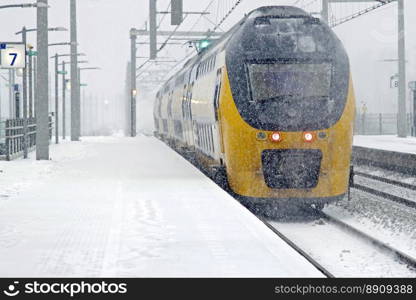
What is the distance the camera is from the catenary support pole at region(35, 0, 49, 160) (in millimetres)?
21047

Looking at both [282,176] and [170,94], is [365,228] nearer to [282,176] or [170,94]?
[282,176]

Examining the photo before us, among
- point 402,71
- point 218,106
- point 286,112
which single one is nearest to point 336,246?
point 286,112

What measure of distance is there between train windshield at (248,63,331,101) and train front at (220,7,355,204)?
16mm

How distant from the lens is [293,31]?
45.5ft

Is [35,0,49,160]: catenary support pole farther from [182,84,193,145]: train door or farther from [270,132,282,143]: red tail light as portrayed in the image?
[270,132,282,143]: red tail light

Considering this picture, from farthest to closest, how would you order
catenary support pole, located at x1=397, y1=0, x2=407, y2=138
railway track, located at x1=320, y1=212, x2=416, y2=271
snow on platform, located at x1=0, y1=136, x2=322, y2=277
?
catenary support pole, located at x1=397, y1=0, x2=407, y2=138 < railway track, located at x1=320, y1=212, x2=416, y2=271 < snow on platform, located at x1=0, y1=136, x2=322, y2=277

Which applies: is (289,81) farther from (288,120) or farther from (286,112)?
(288,120)

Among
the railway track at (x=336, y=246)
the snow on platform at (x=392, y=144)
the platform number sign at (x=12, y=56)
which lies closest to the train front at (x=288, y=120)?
the railway track at (x=336, y=246)

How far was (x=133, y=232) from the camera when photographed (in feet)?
29.1

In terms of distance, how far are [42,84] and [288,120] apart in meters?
9.82

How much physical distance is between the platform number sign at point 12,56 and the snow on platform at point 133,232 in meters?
6.59

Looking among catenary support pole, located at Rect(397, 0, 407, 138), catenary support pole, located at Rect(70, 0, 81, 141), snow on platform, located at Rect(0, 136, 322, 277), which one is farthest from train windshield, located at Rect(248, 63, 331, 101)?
catenary support pole, located at Rect(397, 0, 407, 138)

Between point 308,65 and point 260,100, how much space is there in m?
1.05

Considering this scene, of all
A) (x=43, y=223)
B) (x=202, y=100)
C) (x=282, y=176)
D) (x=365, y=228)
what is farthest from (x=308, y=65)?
(x=43, y=223)
